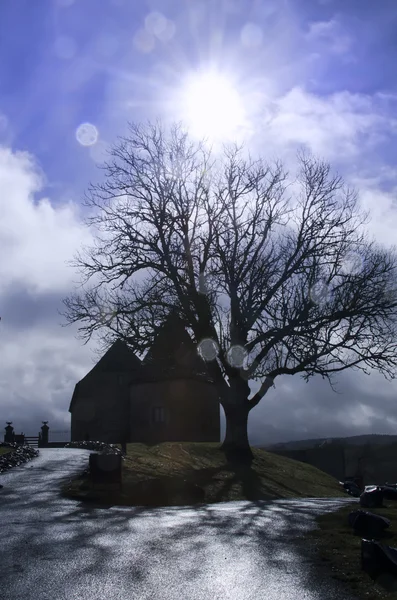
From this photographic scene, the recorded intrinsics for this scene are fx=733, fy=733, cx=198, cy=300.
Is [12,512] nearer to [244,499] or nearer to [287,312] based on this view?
[244,499]

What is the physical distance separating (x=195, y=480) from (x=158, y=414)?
31178 mm

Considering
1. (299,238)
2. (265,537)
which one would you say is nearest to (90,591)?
(265,537)

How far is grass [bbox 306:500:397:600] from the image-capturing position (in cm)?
825

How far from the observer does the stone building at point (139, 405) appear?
52625mm

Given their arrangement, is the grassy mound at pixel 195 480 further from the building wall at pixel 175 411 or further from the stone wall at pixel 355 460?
the building wall at pixel 175 411

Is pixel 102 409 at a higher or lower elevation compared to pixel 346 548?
higher

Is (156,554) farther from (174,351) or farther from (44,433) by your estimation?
(44,433)

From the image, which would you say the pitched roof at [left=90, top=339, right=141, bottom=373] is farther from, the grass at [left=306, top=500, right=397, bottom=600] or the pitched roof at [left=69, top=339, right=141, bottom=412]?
the grass at [left=306, top=500, right=397, bottom=600]

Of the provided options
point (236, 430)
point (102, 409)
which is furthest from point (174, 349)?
point (102, 409)

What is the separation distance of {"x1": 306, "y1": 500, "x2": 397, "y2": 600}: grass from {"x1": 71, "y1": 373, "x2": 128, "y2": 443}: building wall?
4346 cm

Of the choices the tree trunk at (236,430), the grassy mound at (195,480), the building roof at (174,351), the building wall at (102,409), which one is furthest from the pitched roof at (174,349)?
the building wall at (102,409)

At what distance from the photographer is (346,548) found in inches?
404

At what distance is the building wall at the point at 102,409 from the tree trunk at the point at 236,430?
2504cm

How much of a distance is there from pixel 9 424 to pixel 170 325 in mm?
20121
